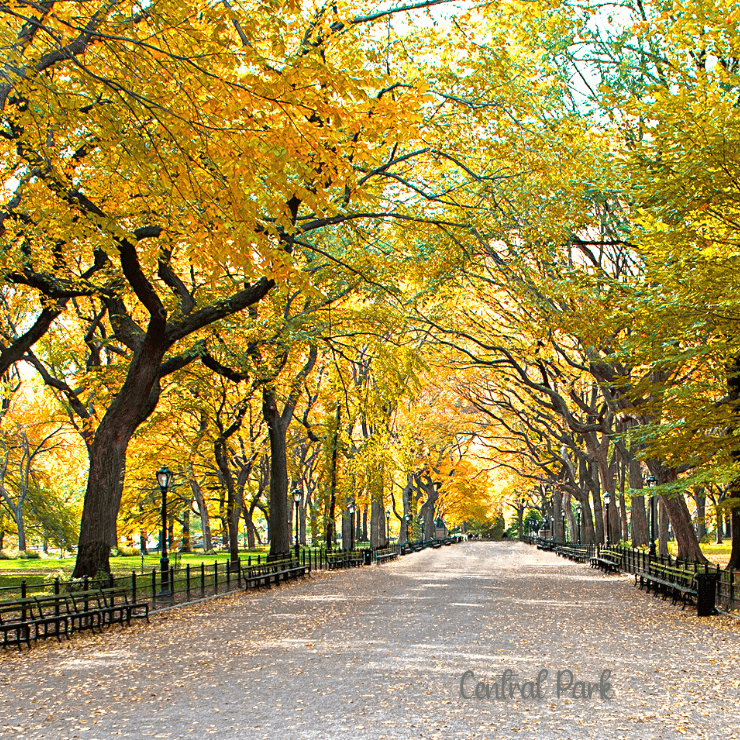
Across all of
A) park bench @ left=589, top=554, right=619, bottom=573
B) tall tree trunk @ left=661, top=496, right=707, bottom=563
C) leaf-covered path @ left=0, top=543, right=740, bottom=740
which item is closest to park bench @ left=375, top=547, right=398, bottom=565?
park bench @ left=589, top=554, right=619, bottom=573

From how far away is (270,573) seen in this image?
907 inches

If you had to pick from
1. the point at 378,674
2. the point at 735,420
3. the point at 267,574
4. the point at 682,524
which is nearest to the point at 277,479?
the point at 267,574

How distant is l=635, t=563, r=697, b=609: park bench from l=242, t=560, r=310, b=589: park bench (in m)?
10.6

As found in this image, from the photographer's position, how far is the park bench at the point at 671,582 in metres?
16.8

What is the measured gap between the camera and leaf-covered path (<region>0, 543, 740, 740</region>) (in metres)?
6.96

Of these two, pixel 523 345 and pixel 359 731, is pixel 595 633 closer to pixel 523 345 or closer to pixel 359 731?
pixel 359 731

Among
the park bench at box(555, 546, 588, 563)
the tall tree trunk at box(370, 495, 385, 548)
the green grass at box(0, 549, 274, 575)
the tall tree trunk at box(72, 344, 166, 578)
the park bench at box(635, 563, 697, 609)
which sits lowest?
the park bench at box(555, 546, 588, 563)

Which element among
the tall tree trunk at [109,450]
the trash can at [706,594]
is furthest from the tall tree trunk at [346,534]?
the trash can at [706,594]

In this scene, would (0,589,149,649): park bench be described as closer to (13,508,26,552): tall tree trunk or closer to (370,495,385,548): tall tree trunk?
(370,495,385,548): tall tree trunk

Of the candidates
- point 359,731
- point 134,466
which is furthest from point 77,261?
point 134,466

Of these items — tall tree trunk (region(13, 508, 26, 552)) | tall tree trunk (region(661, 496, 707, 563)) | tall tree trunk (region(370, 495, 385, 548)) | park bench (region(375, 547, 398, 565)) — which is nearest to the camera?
tall tree trunk (region(661, 496, 707, 563))

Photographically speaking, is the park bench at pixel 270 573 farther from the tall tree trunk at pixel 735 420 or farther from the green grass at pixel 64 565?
the tall tree trunk at pixel 735 420

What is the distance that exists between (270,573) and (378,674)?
14412 millimetres

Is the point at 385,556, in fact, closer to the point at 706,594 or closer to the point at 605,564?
the point at 605,564
